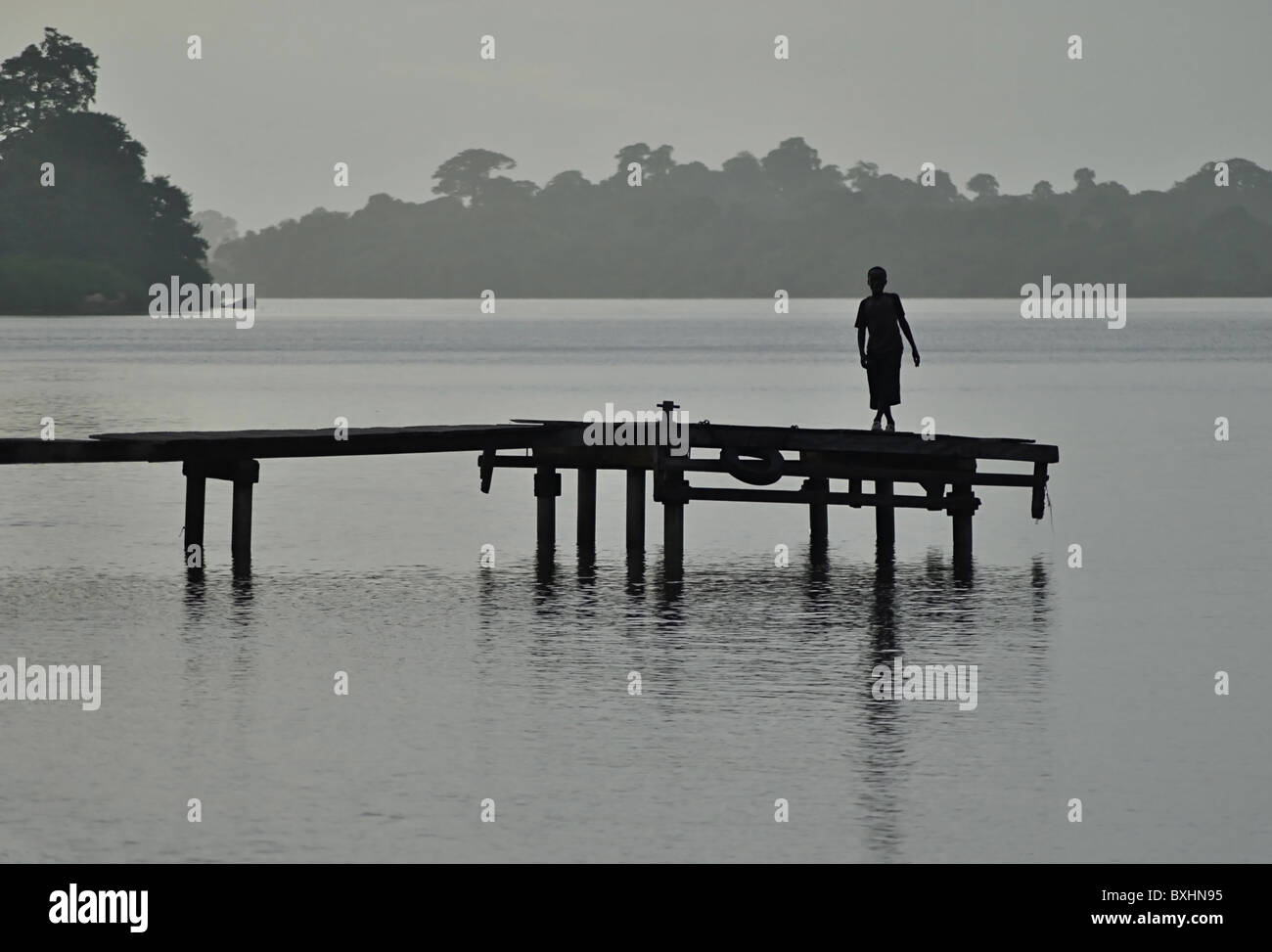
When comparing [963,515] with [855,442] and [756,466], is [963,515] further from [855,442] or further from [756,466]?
[756,466]

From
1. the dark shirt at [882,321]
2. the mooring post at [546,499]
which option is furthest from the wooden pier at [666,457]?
the dark shirt at [882,321]

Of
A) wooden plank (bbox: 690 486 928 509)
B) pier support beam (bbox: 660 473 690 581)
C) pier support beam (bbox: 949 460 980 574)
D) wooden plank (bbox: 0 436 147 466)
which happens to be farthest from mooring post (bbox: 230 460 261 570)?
pier support beam (bbox: 949 460 980 574)

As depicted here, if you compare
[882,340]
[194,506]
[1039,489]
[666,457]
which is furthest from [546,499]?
[1039,489]

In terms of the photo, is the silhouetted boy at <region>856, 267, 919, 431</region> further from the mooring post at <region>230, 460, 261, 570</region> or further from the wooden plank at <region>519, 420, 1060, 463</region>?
the mooring post at <region>230, 460, 261, 570</region>

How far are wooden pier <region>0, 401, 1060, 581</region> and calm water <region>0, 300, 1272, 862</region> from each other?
87 cm

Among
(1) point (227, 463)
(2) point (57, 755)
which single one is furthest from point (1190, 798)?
(1) point (227, 463)

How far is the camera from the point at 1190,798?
14352mm

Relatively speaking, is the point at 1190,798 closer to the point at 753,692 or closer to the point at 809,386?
the point at 753,692

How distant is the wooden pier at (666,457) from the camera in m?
24.6

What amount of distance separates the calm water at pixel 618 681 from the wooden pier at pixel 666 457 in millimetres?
872

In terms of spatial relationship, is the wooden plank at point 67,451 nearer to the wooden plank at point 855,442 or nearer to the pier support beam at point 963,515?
the wooden plank at point 855,442

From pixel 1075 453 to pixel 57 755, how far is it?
38.9 meters

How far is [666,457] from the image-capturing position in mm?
24859

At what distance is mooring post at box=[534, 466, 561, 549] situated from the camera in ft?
88.0
